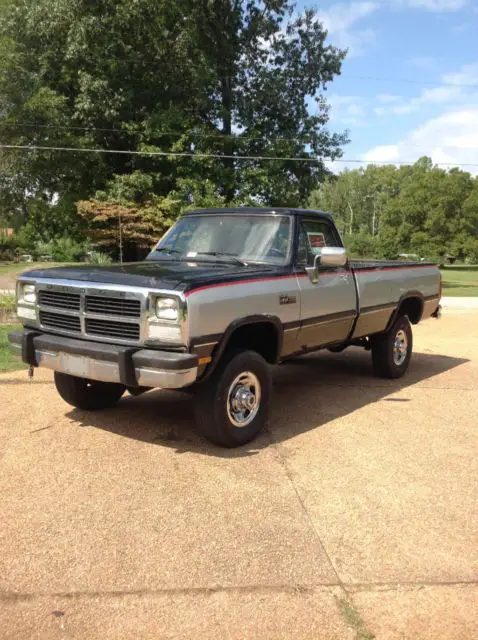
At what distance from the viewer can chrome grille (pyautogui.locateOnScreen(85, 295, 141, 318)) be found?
445cm

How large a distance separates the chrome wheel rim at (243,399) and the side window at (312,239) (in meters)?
1.31

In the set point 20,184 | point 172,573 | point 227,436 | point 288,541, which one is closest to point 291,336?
point 227,436

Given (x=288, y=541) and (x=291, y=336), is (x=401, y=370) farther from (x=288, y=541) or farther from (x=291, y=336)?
(x=288, y=541)

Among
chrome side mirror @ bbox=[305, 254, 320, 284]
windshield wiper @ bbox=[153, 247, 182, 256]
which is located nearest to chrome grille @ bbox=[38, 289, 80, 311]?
windshield wiper @ bbox=[153, 247, 182, 256]

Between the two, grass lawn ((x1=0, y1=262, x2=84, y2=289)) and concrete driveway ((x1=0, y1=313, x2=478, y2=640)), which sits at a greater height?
concrete driveway ((x1=0, y1=313, x2=478, y2=640))

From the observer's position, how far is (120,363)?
14.3ft

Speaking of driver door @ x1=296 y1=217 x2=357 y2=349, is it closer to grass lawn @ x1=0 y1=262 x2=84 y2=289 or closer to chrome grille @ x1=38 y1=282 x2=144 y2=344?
chrome grille @ x1=38 y1=282 x2=144 y2=344

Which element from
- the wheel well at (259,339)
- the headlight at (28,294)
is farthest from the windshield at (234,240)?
the headlight at (28,294)

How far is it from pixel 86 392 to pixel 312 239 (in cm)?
264

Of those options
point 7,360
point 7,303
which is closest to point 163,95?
point 7,303

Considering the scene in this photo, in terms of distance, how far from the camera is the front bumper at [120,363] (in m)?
4.25

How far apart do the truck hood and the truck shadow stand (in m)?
1.38

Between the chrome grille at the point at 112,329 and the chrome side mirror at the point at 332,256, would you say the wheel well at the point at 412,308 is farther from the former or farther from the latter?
the chrome grille at the point at 112,329

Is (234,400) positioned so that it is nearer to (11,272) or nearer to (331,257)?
(331,257)
